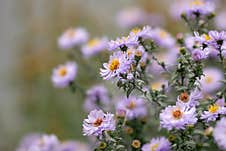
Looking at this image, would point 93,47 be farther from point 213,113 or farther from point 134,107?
point 213,113

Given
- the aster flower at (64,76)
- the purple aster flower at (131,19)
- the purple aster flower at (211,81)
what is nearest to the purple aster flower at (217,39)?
the purple aster flower at (211,81)

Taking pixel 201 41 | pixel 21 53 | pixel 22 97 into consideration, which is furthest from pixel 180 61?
pixel 21 53

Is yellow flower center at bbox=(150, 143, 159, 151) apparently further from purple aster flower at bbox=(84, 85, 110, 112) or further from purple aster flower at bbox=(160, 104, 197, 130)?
purple aster flower at bbox=(84, 85, 110, 112)

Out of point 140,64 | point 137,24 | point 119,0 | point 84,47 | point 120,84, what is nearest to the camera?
point 120,84

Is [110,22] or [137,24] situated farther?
[110,22]

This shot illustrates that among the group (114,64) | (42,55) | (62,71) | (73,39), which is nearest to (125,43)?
(114,64)

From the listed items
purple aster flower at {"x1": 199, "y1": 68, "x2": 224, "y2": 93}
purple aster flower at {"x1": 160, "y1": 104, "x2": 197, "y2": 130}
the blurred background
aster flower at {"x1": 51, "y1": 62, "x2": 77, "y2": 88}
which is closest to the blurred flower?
purple aster flower at {"x1": 199, "y1": 68, "x2": 224, "y2": 93}

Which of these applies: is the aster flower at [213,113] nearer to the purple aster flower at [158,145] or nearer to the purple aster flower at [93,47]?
the purple aster flower at [158,145]

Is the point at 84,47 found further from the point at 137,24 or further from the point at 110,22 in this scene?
the point at 110,22
